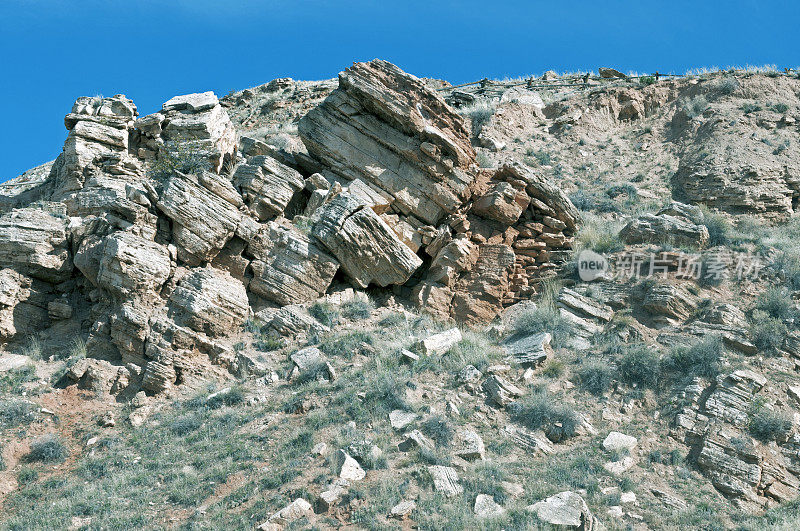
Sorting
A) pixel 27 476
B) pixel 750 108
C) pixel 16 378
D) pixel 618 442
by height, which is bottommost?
pixel 27 476

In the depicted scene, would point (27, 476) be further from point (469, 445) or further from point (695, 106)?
point (695, 106)

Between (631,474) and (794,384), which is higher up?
(794,384)

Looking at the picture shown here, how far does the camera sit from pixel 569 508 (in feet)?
28.8

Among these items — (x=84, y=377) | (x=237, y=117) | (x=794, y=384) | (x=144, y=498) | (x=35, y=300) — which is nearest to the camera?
(x=144, y=498)

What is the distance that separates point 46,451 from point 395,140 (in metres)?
10.6

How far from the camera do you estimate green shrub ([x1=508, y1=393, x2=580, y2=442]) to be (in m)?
10.8

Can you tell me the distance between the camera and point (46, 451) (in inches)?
420

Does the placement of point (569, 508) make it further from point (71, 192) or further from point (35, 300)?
point (71, 192)

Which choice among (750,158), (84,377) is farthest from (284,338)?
(750,158)

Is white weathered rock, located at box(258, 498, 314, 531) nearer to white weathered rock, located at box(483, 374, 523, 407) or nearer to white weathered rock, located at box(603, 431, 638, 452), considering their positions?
white weathered rock, located at box(483, 374, 523, 407)

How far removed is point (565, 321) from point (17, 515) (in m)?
11.0

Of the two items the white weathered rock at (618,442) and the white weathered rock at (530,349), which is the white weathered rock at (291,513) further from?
the white weathered rock at (530,349)

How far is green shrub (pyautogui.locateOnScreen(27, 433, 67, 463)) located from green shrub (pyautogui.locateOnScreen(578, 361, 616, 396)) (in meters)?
9.72

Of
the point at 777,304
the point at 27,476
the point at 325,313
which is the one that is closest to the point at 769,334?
the point at 777,304
